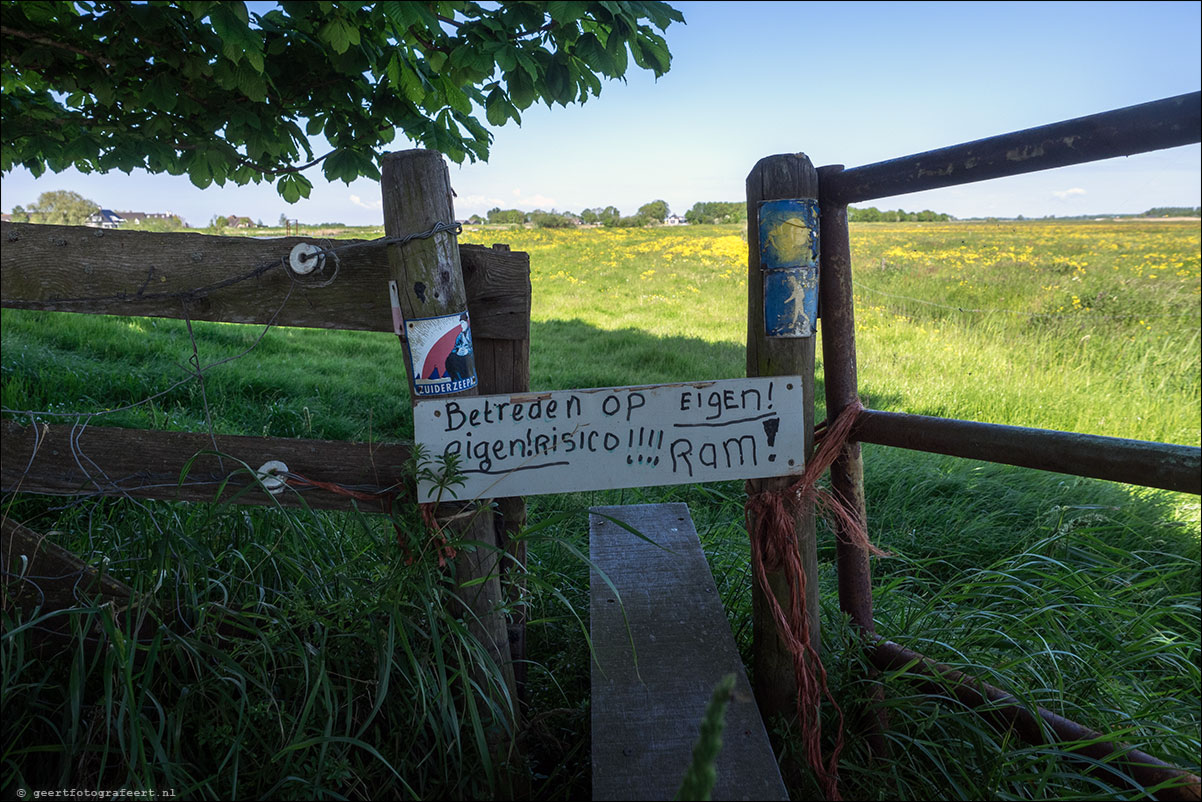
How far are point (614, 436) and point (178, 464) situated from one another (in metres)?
1.14

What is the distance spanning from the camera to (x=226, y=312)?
1690mm

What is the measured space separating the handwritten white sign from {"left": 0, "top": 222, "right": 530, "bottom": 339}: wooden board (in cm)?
22

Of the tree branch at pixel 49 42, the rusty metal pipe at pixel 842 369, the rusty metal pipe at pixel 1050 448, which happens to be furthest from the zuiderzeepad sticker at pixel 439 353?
the tree branch at pixel 49 42

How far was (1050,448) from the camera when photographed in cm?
135

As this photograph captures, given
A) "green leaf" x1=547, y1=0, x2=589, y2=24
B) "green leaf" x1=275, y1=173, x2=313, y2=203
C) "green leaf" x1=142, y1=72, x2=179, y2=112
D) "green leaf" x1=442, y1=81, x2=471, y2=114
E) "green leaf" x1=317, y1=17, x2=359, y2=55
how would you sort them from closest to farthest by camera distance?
"green leaf" x1=547, y1=0, x2=589, y2=24 → "green leaf" x1=317, y1=17, x2=359, y2=55 → "green leaf" x1=142, y1=72, x2=179, y2=112 → "green leaf" x1=442, y1=81, x2=471, y2=114 → "green leaf" x1=275, y1=173, x2=313, y2=203

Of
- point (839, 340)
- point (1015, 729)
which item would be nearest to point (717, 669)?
point (1015, 729)

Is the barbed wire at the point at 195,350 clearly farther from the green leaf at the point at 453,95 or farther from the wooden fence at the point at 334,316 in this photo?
the green leaf at the point at 453,95

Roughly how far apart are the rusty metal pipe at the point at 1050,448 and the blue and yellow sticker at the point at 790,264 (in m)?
0.31

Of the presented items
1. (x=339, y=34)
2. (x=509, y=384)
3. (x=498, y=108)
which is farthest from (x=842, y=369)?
(x=339, y=34)

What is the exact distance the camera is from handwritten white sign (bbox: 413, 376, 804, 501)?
1.59 m

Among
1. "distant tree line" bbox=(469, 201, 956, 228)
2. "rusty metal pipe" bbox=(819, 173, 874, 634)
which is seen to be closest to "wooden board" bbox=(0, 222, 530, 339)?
"rusty metal pipe" bbox=(819, 173, 874, 634)

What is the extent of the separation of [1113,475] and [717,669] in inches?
36.0

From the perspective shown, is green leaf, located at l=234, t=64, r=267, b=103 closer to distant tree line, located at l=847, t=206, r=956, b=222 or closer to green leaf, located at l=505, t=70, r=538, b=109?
green leaf, located at l=505, t=70, r=538, b=109

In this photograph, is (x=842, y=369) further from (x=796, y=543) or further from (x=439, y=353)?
(x=439, y=353)
